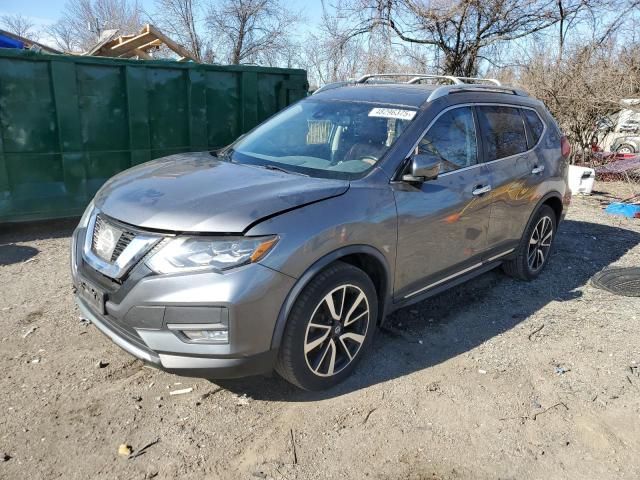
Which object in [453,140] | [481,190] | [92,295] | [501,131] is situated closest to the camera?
[92,295]

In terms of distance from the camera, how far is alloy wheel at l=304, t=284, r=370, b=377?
121 inches

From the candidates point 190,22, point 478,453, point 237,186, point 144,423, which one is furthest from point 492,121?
point 190,22

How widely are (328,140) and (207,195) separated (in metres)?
1.20

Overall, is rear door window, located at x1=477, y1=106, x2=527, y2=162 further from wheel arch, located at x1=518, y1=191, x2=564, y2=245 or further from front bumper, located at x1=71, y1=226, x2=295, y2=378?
front bumper, located at x1=71, y1=226, x2=295, y2=378

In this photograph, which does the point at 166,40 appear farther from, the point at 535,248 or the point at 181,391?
the point at 181,391

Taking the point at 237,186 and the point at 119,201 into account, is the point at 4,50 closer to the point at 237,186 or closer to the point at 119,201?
the point at 119,201

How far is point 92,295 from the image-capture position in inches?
118

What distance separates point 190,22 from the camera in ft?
93.4

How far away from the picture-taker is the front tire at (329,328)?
9.58 ft

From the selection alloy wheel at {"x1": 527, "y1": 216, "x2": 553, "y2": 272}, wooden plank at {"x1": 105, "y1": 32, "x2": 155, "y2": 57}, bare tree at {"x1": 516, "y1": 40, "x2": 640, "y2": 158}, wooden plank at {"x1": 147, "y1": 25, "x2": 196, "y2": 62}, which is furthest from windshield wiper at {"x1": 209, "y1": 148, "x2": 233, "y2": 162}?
bare tree at {"x1": 516, "y1": 40, "x2": 640, "y2": 158}

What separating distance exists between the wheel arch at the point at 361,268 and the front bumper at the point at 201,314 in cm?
4

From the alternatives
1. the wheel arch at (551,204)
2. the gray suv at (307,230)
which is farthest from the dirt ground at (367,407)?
the wheel arch at (551,204)

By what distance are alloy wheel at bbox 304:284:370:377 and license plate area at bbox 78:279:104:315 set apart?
114cm

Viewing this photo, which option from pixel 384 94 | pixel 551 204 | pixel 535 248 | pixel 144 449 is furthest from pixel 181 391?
pixel 551 204
